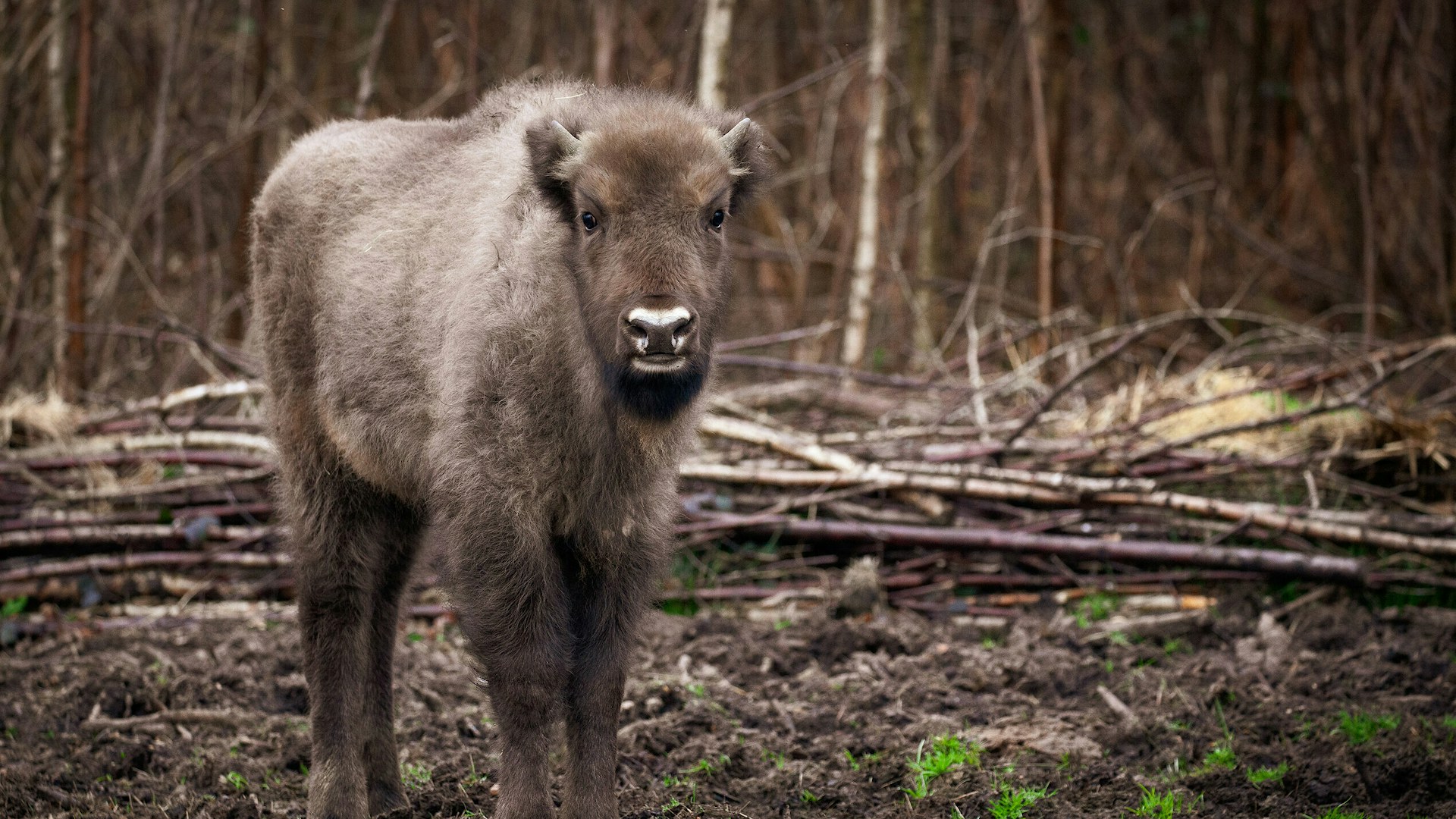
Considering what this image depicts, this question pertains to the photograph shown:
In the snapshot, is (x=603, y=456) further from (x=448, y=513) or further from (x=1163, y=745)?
(x=1163, y=745)

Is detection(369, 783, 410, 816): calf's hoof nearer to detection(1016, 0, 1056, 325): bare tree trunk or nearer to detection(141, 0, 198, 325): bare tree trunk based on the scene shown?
detection(141, 0, 198, 325): bare tree trunk

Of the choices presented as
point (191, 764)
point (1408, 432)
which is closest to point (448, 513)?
point (191, 764)

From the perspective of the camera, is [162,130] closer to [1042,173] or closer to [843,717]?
[1042,173]

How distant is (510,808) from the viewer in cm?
390

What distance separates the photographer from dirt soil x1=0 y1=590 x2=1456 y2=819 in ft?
14.9

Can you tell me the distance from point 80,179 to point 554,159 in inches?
249

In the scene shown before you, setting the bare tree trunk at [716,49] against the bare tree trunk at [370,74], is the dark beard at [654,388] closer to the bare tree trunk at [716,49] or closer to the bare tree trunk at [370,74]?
the bare tree trunk at [716,49]

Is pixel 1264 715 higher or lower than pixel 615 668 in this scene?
lower

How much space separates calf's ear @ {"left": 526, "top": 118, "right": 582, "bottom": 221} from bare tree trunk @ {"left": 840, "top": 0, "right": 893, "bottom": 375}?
22.1 feet

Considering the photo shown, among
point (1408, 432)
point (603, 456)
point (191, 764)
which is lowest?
point (191, 764)

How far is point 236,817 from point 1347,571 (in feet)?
17.3

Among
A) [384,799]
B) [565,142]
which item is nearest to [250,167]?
[384,799]

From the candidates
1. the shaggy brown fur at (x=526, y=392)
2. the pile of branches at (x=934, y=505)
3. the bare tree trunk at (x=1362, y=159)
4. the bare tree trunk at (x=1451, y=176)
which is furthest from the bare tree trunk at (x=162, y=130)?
the bare tree trunk at (x=1451, y=176)

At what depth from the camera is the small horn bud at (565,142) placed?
3.93 metres
